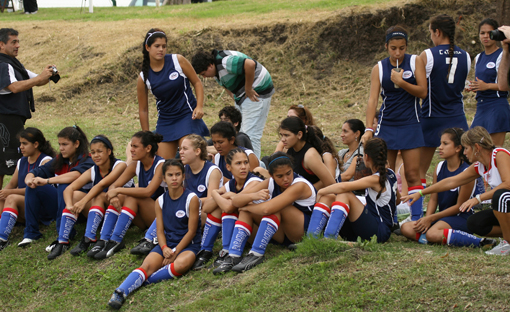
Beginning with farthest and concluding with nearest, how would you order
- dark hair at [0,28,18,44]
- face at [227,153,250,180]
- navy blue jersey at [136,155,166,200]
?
dark hair at [0,28,18,44] < navy blue jersey at [136,155,166,200] < face at [227,153,250,180]

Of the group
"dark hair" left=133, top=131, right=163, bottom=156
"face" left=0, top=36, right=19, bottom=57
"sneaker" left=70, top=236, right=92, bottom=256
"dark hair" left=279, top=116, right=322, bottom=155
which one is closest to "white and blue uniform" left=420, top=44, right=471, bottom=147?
"dark hair" left=279, top=116, right=322, bottom=155

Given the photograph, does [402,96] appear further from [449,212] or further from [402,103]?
[449,212]

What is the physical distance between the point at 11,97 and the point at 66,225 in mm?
1984

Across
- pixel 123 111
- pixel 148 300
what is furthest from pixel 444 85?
pixel 123 111

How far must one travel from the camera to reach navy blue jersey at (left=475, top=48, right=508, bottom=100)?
555 cm

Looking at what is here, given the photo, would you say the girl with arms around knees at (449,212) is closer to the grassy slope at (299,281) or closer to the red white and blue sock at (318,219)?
the grassy slope at (299,281)

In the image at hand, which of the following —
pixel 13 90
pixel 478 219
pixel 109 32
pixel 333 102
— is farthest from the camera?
pixel 109 32

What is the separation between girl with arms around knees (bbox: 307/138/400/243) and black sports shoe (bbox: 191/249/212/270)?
953mm

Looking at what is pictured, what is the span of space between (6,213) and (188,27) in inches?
433

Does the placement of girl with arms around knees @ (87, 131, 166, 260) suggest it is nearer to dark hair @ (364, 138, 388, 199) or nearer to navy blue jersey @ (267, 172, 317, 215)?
navy blue jersey @ (267, 172, 317, 215)

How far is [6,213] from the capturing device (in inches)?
214

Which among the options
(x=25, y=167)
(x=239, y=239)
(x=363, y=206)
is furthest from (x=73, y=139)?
(x=363, y=206)

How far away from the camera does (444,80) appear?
534cm

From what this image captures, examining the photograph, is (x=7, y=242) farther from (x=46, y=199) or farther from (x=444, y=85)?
(x=444, y=85)
